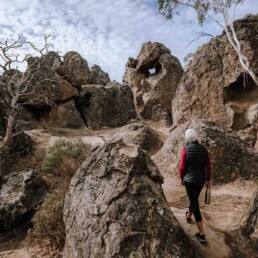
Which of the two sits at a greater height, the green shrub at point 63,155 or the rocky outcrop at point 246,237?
the green shrub at point 63,155

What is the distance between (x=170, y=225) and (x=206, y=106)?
663 inches

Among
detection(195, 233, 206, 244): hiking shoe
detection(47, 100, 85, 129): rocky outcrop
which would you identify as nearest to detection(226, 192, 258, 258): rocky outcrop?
detection(195, 233, 206, 244): hiking shoe

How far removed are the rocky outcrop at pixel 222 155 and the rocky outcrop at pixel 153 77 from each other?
55.8 ft

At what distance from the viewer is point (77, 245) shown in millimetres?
7176

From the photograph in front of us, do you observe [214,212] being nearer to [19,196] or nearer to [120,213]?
[120,213]

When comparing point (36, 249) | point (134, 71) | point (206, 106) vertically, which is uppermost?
Answer: point (134, 71)

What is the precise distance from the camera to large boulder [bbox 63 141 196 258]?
22.1 feet

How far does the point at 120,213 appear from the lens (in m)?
7.09

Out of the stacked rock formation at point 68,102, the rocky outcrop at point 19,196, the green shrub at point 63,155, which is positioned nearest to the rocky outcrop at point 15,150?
the green shrub at point 63,155

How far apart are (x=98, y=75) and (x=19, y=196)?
1282 inches

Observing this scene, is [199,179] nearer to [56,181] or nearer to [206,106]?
[56,181]

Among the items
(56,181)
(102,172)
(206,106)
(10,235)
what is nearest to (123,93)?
(206,106)

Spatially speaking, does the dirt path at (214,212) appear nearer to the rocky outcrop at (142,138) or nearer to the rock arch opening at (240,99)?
the rocky outcrop at (142,138)

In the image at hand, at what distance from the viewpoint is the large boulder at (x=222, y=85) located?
22.0m
